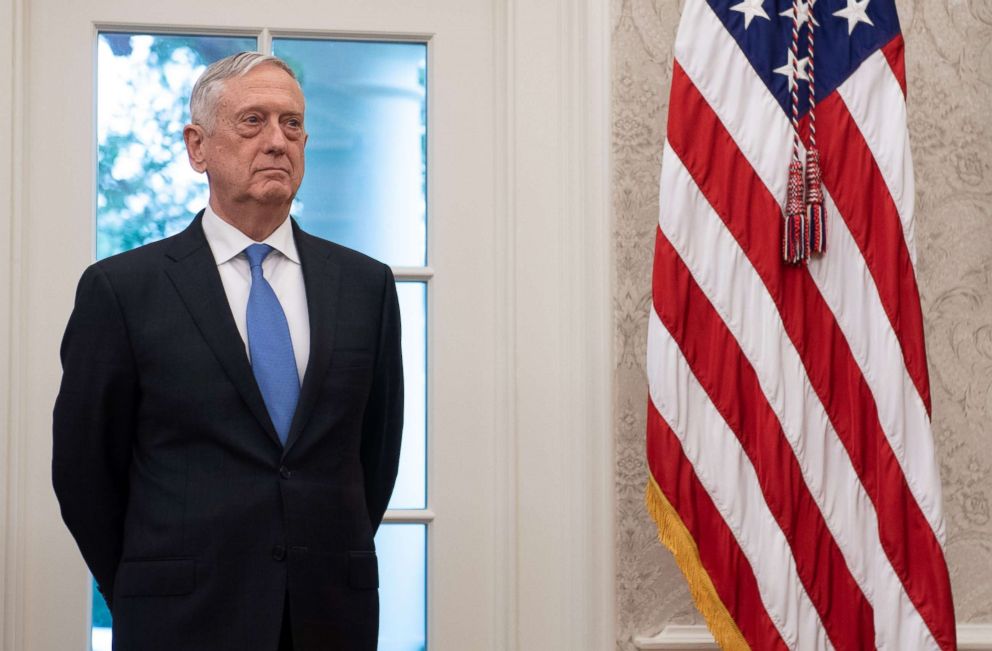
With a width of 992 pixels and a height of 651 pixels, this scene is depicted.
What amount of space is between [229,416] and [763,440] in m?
0.96

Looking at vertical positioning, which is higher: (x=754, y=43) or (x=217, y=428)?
(x=754, y=43)

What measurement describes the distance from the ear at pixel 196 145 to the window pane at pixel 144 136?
0.74 metres

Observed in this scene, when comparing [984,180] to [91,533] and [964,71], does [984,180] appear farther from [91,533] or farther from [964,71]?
[91,533]

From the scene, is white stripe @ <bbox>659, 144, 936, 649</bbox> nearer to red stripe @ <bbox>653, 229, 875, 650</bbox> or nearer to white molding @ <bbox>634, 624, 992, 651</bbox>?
red stripe @ <bbox>653, 229, 875, 650</bbox>

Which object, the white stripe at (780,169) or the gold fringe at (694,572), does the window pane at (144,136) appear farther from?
the gold fringe at (694,572)

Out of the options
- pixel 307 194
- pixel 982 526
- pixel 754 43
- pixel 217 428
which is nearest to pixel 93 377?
pixel 217 428

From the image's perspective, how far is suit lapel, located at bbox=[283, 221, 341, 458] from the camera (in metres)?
1.90

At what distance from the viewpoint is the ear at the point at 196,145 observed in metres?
2.00

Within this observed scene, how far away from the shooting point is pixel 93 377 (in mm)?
1893

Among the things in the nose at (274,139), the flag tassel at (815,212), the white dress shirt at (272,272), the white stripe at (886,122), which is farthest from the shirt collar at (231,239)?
the white stripe at (886,122)

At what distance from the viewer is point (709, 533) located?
7.54 ft

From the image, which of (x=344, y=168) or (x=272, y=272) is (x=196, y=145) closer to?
(x=272, y=272)

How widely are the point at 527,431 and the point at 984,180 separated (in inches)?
42.5

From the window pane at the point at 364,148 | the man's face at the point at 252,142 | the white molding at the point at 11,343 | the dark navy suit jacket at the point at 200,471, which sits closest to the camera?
the dark navy suit jacket at the point at 200,471
